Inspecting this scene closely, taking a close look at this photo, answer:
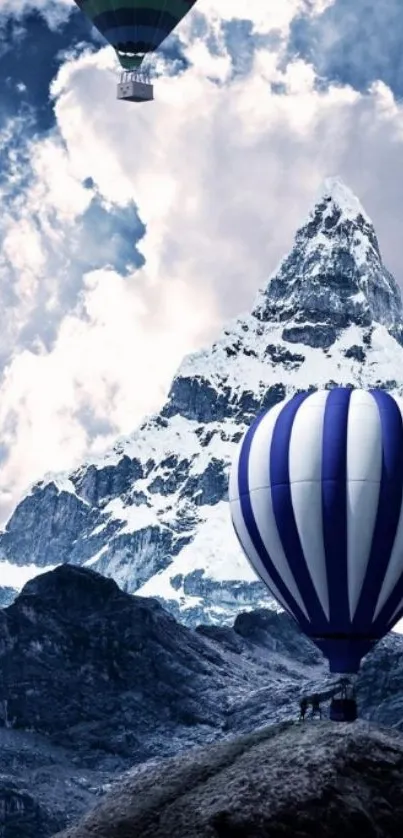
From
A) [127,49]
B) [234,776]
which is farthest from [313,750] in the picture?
[127,49]

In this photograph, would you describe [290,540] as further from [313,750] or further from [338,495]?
[313,750]

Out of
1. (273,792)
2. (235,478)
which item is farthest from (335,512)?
(273,792)

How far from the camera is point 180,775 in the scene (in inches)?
2731

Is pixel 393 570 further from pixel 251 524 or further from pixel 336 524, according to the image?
pixel 251 524

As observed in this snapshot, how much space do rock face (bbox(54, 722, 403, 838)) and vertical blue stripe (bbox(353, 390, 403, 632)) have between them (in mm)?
22384

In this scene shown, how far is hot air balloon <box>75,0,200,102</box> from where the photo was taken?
155m

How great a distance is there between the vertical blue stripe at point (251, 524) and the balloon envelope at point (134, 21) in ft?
210

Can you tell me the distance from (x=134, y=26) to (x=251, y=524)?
67.7 meters

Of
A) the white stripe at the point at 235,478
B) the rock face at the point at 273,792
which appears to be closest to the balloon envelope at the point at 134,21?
the white stripe at the point at 235,478

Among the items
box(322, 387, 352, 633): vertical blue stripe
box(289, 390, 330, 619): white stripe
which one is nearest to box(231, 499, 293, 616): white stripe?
box(289, 390, 330, 619): white stripe

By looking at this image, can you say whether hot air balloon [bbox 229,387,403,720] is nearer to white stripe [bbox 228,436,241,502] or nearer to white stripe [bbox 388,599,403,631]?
white stripe [bbox 388,599,403,631]

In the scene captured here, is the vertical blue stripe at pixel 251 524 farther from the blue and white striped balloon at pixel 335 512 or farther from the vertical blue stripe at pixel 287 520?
the vertical blue stripe at pixel 287 520

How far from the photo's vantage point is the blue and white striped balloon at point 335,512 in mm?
93125

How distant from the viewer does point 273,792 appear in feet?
218
